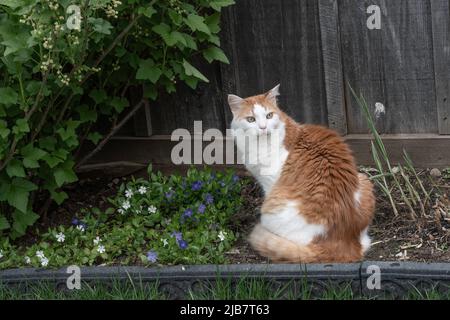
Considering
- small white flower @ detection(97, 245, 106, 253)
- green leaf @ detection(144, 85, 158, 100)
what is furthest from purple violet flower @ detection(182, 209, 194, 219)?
green leaf @ detection(144, 85, 158, 100)

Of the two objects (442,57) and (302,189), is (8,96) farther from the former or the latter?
(442,57)

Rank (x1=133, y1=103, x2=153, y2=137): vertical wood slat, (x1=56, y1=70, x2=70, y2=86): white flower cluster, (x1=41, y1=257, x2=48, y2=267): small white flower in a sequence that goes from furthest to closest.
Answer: (x1=133, y1=103, x2=153, y2=137): vertical wood slat < (x1=41, y1=257, x2=48, y2=267): small white flower < (x1=56, y1=70, x2=70, y2=86): white flower cluster

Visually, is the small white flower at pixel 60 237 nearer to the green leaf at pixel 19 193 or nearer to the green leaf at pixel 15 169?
the green leaf at pixel 19 193

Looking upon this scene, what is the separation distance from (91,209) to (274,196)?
123 cm

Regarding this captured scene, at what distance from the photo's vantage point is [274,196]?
4.37 metres

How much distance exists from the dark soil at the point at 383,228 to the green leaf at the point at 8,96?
3.20ft

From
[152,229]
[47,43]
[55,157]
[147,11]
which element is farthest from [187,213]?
[47,43]

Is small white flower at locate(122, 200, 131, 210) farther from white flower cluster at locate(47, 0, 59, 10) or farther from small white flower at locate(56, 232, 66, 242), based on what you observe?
white flower cluster at locate(47, 0, 59, 10)

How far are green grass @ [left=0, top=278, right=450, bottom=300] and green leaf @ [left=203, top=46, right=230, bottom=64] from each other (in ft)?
4.22

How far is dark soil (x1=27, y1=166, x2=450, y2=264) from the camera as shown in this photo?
4238 millimetres

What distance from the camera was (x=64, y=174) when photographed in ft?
15.0

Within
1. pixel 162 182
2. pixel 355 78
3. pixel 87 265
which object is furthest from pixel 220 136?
pixel 87 265

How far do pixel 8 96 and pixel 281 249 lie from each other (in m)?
1.50

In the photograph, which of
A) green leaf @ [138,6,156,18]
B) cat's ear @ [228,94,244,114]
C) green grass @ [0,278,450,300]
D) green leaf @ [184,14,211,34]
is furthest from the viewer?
cat's ear @ [228,94,244,114]
